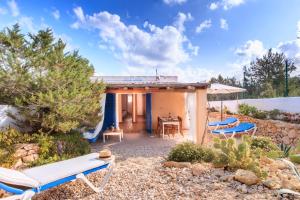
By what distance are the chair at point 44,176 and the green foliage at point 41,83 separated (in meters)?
2.25

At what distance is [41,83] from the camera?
21.8ft

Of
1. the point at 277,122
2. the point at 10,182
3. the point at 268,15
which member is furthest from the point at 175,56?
the point at 10,182

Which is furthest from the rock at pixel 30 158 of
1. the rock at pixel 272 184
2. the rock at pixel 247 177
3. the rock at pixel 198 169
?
the rock at pixel 272 184

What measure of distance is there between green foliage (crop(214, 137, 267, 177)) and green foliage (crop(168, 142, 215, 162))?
27.4 inches

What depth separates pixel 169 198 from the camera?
14.1ft

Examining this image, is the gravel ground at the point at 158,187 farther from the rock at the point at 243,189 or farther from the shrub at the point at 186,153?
the shrub at the point at 186,153

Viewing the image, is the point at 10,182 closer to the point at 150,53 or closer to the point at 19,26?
the point at 19,26

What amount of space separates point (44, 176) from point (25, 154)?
2.67 m

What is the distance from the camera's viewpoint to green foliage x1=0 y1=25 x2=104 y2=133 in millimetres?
6320

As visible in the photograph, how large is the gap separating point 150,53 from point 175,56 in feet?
8.61

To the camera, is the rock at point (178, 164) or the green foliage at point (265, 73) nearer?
the rock at point (178, 164)

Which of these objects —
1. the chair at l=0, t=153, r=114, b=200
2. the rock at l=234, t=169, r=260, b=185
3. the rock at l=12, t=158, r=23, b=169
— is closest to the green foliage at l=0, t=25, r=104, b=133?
the rock at l=12, t=158, r=23, b=169

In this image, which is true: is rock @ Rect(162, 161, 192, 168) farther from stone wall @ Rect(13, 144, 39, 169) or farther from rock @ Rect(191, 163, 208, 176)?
stone wall @ Rect(13, 144, 39, 169)

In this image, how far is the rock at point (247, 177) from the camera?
4482 millimetres
